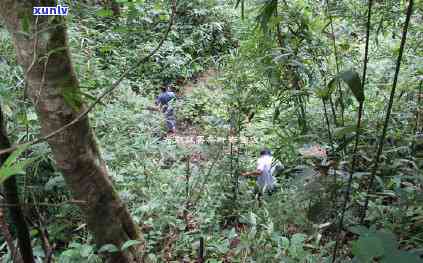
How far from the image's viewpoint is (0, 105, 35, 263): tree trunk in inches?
33.1

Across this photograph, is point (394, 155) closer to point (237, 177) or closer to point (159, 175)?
point (237, 177)

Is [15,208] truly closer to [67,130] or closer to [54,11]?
[54,11]

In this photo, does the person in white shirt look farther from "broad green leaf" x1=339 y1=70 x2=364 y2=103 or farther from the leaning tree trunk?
"broad green leaf" x1=339 y1=70 x2=364 y2=103

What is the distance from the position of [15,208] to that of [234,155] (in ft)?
8.59

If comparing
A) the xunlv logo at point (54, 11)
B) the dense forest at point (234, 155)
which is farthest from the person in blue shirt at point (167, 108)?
the xunlv logo at point (54, 11)

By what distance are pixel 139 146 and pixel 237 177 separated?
1159 mm

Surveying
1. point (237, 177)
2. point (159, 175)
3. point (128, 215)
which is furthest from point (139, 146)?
point (128, 215)

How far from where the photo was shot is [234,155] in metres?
3.41

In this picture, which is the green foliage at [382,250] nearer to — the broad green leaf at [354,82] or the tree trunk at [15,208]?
the broad green leaf at [354,82]

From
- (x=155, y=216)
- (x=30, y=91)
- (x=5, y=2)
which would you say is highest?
(x=5, y=2)

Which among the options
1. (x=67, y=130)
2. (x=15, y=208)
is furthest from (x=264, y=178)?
(x=15, y=208)

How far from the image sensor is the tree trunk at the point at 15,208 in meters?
0.84

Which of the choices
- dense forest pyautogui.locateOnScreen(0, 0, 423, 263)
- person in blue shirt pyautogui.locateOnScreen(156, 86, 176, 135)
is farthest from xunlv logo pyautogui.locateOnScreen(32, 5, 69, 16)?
person in blue shirt pyautogui.locateOnScreen(156, 86, 176, 135)

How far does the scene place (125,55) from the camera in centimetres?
745
